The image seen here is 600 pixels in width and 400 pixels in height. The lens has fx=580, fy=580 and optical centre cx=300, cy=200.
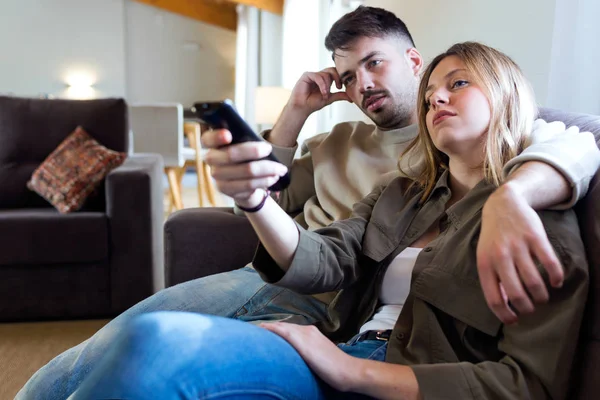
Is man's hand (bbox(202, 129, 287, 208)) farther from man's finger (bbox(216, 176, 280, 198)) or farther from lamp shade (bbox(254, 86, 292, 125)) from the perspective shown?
lamp shade (bbox(254, 86, 292, 125))

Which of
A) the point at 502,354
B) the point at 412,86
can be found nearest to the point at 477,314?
the point at 502,354

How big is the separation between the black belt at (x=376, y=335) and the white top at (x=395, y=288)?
0.02 m

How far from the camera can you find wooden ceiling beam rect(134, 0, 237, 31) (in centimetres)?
845

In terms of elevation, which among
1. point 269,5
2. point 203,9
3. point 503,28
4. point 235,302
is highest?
point 203,9

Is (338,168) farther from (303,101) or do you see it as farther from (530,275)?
(530,275)

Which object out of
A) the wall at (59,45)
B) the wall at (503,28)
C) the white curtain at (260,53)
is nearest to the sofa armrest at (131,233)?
the wall at (503,28)

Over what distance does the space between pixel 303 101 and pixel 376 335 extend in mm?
907

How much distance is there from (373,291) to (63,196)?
73.4 inches

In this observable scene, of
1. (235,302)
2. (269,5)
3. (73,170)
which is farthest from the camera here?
(269,5)

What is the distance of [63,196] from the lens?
2.55 m

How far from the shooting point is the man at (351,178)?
2.23ft

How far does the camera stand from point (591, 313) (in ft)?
2.60

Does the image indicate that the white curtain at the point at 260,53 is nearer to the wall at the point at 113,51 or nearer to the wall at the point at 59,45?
the wall at the point at 113,51

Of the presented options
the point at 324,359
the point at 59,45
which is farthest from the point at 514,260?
the point at 59,45
